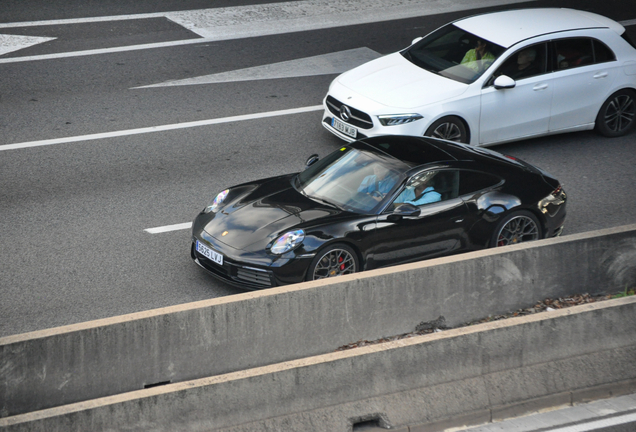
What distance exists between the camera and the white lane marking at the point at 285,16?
16047 mm

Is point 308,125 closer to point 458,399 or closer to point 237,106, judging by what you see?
point 237,106

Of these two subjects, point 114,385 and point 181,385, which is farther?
point 114,385

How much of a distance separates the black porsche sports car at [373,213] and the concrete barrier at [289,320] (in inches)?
32.0

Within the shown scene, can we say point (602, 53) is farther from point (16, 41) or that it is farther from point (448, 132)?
point (16, 41)

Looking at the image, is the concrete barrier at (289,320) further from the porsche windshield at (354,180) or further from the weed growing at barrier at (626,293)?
the porsche windshield at (354,180)

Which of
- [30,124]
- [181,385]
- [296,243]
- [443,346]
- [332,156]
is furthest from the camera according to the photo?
[30,124]

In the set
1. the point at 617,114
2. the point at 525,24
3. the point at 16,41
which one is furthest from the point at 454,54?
the point at 16,41

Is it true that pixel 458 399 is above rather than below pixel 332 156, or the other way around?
below

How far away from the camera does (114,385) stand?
6.45 meters

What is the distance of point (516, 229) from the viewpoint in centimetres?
875

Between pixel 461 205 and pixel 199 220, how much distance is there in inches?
110

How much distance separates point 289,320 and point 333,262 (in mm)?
1195

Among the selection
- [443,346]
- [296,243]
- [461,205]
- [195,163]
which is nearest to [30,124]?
[195,163]

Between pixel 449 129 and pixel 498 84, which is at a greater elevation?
pixel 498 84
